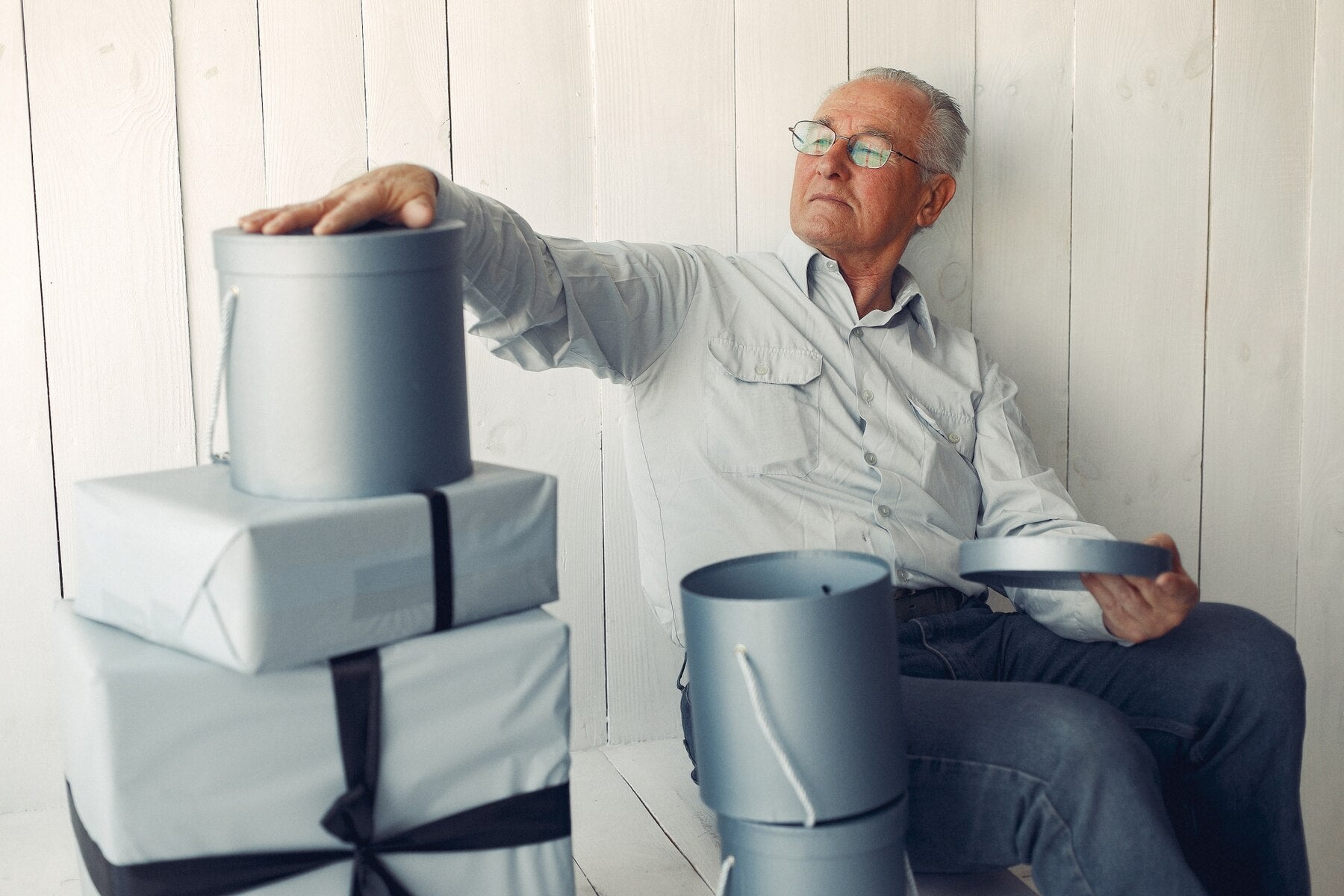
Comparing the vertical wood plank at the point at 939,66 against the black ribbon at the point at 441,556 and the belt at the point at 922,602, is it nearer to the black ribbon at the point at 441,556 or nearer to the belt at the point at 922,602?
the belt at the point at 922,602

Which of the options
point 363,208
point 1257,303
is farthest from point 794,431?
point 1257,303

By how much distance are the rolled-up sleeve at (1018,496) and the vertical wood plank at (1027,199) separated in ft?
0.53

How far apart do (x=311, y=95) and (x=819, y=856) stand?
1.08 metres

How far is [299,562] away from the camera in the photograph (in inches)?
35.2

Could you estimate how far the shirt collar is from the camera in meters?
1.68

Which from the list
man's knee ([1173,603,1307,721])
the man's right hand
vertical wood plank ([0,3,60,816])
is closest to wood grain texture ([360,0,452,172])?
vertical wood plank ([0,3,60,816])

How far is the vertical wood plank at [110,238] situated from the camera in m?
1.44

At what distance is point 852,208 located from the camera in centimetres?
169

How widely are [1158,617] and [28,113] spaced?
142 cm

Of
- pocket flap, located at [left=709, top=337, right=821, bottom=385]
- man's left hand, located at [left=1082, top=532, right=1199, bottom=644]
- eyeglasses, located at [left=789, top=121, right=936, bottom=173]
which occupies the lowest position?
man's left hand, located at [left=1082, top=532, right=1199, bottom=644]

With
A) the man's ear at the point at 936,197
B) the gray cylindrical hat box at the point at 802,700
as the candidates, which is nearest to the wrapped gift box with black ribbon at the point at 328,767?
the gray cylindrical hat box at the point at 802,700

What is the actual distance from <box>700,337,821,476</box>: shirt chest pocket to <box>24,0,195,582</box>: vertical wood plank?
0.65 m

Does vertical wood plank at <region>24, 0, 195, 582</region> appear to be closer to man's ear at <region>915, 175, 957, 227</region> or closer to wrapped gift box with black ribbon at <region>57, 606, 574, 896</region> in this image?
wrapped gift box with black ribbon at <region>57, 606, 574, 896</region>

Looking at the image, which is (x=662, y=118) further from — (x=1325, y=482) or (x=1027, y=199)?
(x=1325, y=482)
